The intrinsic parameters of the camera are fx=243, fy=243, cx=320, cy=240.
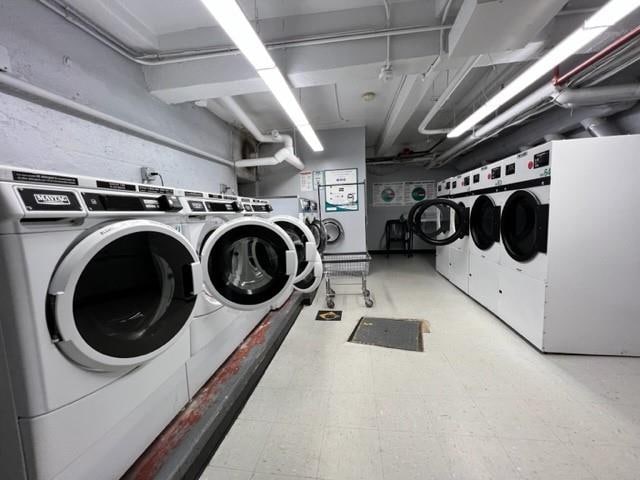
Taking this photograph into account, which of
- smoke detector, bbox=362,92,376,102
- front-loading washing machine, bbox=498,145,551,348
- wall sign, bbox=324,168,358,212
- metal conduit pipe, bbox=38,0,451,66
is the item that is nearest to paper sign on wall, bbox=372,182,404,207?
wall sign, bbox=324,168,358,212

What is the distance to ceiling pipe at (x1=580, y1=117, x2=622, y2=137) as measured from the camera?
2.77 meters

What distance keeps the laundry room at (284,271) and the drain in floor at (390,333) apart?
4 cm

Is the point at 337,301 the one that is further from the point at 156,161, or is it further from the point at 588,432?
the point at 156,161

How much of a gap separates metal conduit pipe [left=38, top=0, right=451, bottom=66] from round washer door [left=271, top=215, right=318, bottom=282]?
4.89ft

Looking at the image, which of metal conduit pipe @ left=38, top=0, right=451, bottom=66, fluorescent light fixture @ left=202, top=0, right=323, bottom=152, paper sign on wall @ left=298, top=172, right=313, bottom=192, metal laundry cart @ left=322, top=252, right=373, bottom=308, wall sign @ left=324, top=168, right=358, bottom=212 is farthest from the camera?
paper sign on wall @ left=298, top=172, right=313, bottom=192

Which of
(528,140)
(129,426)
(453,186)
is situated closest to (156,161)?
(129,426)

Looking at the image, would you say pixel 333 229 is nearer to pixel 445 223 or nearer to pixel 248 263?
pixel 445 223

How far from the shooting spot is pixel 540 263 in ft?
6.88

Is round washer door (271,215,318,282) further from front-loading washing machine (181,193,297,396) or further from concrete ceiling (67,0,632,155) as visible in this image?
concrete ceiling (67,0,632,155)

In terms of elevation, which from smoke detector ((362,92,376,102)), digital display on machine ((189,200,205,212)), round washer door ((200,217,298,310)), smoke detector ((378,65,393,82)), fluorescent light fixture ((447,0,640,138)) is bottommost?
round washer door ((200,217,298,310))

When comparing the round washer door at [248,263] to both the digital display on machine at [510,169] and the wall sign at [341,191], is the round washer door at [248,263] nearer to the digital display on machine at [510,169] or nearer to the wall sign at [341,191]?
the digital display on machine at [510,169]

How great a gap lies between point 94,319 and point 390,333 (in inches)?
91.9

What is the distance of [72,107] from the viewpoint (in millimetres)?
1650

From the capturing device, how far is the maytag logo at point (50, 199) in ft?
2.51
